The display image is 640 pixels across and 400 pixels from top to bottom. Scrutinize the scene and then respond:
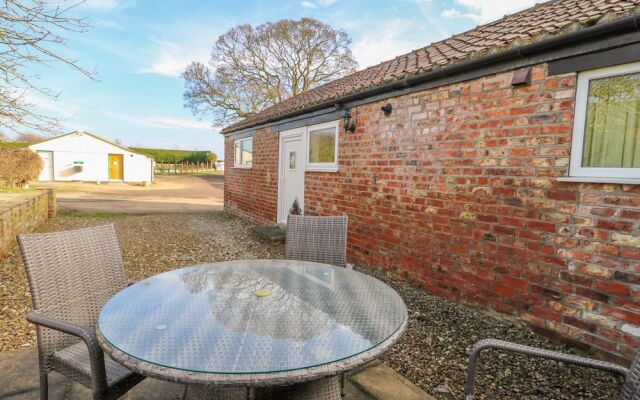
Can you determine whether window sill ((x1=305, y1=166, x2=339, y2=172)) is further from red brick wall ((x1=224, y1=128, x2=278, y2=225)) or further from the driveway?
the driveway

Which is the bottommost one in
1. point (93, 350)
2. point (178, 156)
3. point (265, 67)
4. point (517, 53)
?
point (93, 350)

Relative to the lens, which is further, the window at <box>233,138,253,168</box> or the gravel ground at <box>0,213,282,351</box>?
the window at <box>233,138,253,168</box>

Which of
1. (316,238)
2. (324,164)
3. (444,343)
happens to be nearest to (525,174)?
(444,343)

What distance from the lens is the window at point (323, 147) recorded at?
585 centimetres

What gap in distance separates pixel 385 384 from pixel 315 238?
132cm

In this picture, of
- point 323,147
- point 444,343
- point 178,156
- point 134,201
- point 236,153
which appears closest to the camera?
point 444,343

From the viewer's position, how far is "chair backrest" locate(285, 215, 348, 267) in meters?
3.01

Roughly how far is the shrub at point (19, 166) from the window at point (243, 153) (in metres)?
10.9

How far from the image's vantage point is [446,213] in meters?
3.76

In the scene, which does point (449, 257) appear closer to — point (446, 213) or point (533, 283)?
point (446, 213)

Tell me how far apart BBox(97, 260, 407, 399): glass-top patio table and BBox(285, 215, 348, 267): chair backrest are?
2.69 feet

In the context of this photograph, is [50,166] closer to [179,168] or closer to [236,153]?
[179,168]

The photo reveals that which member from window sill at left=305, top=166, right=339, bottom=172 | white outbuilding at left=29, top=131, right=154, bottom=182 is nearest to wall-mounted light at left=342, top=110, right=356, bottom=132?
window sill at left=305, top=166, right=339, bottom=172

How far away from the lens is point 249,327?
1.41 metres
